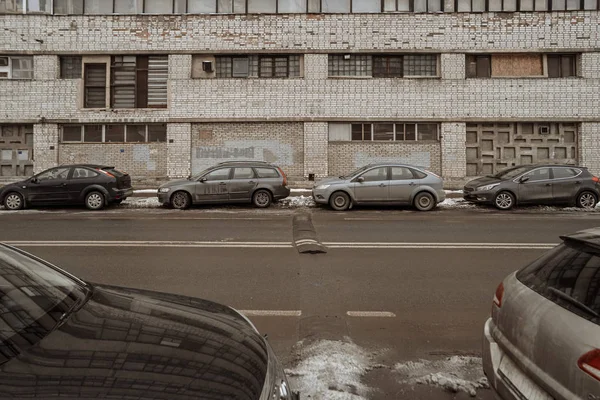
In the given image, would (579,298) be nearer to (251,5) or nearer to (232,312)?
(232,312)

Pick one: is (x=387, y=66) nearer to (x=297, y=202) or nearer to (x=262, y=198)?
(x=297, y=202)

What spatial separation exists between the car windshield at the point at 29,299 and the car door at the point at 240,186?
38.6ft

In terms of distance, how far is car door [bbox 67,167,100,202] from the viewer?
14.9 m

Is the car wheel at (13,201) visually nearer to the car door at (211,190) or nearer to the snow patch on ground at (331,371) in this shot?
the car door at (211,190)

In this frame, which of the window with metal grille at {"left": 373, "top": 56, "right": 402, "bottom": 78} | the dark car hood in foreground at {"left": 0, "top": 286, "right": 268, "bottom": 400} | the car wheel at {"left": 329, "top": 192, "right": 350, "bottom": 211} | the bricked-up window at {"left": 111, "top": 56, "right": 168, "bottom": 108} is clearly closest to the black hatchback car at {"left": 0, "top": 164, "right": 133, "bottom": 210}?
the bricked-up window at {"left": 111, "top": 56, "right": 168, "bottom": 108}

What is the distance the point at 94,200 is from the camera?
49.0 ft

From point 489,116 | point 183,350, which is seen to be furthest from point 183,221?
point 489,116

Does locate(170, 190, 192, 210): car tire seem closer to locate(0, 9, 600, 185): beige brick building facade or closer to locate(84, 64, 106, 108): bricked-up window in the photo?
locate(0, 9, 600, 185): beige brick building facade

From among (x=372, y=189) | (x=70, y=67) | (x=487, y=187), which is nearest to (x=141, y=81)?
(x=70, y=67)

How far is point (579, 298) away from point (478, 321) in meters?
2.49

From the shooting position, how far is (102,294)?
301 cm

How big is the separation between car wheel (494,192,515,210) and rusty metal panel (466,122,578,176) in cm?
610

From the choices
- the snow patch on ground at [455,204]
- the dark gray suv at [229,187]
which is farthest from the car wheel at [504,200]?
the dark gray suv at [229,187]

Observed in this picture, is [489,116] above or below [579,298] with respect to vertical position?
above
